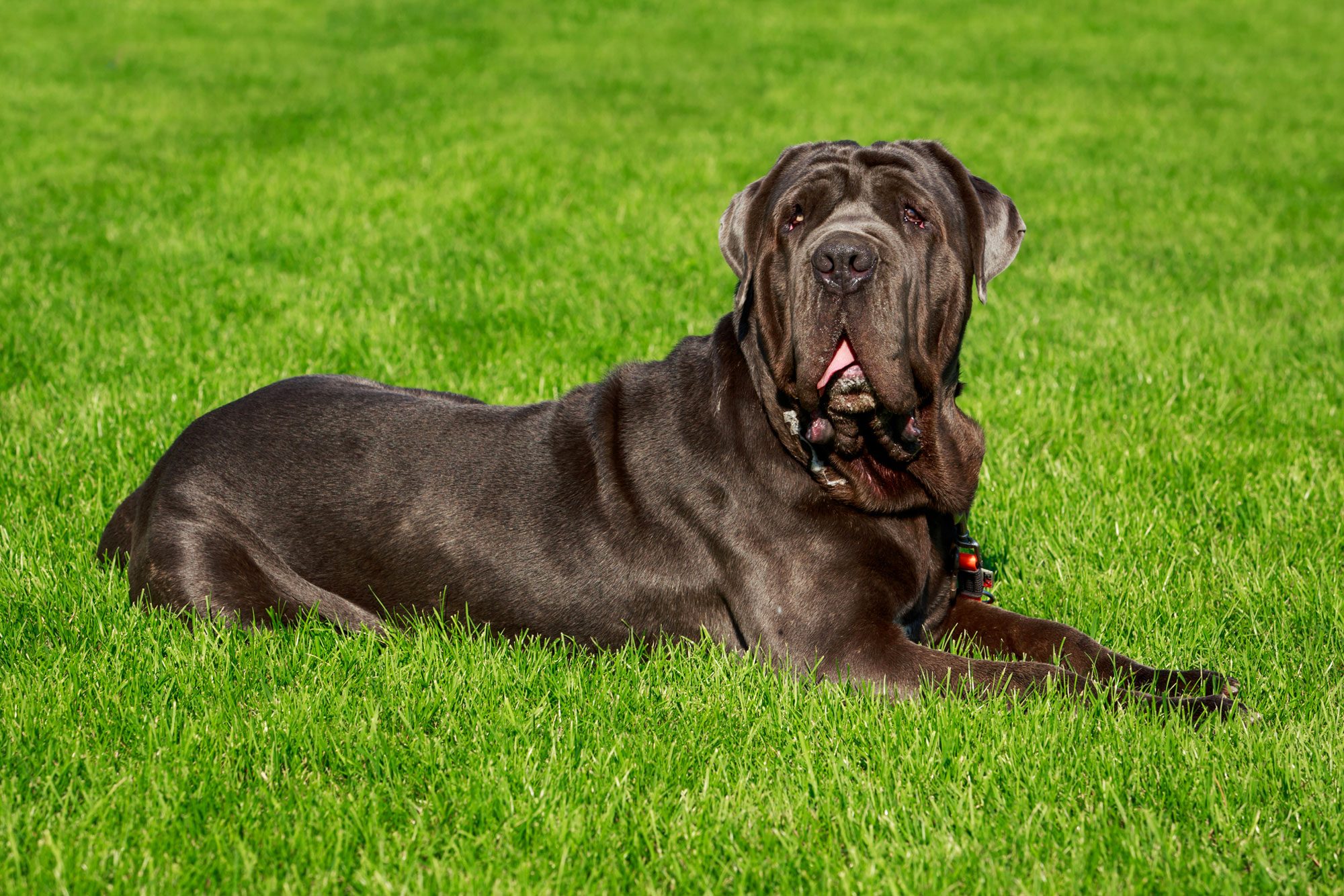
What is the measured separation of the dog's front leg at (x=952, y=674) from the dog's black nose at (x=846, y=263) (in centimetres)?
101

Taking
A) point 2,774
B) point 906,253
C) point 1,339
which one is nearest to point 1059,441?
point 906,253

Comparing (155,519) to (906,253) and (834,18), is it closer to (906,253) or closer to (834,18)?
(906,253)

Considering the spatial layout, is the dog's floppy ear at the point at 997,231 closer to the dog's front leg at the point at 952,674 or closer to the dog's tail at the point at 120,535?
the dog's front leg at the point at 952,674

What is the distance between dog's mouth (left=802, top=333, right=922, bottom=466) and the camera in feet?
12.0

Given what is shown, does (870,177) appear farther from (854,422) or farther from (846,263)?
(854,422)

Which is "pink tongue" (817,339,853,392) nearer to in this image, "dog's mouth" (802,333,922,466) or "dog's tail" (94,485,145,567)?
"dog's mouth" (802,333,922,466)

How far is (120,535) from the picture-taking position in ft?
14.6

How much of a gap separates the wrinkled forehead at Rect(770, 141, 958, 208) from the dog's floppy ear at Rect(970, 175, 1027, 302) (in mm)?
128

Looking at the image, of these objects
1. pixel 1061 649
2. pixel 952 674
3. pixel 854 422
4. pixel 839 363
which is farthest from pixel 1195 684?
pixel 839 363

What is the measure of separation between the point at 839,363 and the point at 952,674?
95cm

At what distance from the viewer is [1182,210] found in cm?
1066

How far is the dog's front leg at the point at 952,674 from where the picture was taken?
135 inches

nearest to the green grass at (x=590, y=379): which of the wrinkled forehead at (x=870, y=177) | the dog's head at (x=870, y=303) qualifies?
the dog's head at (x=870, y=303)

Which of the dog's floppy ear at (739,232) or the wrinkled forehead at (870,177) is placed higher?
the wrinkled forehead at (870,177)
